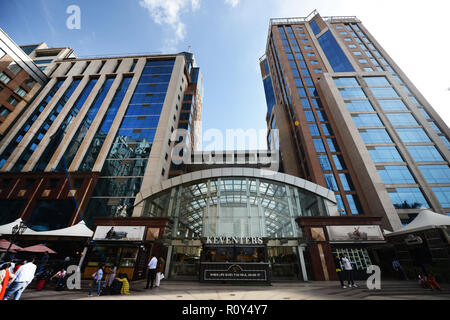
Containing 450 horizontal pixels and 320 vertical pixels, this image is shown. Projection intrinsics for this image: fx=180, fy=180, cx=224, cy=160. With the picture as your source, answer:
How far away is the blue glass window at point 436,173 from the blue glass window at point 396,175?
2390mm

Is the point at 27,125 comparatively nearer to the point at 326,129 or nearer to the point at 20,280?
the point at 20,280

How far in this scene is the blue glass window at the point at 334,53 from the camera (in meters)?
46.0

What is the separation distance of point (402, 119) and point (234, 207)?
1521 inches

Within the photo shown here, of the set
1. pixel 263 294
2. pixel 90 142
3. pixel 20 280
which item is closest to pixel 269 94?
pixel 90 142

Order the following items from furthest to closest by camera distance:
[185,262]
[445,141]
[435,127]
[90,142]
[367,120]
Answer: [367,120] < [435,127] < [90,142] < [445,141] < [185,262]

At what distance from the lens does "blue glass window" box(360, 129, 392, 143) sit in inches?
1283

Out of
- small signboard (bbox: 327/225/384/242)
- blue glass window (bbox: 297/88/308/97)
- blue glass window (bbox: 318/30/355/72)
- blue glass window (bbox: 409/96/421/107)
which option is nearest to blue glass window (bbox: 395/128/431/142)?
blue glass window (bbox: 409/96/421/107)

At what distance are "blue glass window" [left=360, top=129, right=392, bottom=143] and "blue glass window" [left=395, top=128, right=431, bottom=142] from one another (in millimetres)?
2443

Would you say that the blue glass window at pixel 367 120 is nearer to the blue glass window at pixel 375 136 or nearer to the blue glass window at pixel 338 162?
the blue glass window at pixel 375 136

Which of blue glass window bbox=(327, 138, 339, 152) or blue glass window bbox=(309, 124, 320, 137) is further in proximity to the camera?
blue glass window bbox=(309, 124, 320, 137)

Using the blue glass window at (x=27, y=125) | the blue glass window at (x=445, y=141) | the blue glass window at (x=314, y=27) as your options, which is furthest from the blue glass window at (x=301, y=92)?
the blue glass window at (x=27, y=125)

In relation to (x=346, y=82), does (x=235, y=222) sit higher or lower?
lower

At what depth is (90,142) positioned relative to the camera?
33844 mm

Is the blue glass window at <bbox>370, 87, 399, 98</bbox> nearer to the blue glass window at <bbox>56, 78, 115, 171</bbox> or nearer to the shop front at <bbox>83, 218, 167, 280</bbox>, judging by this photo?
the shop front at <bbox>83, 218, 167, 280</bbox>
